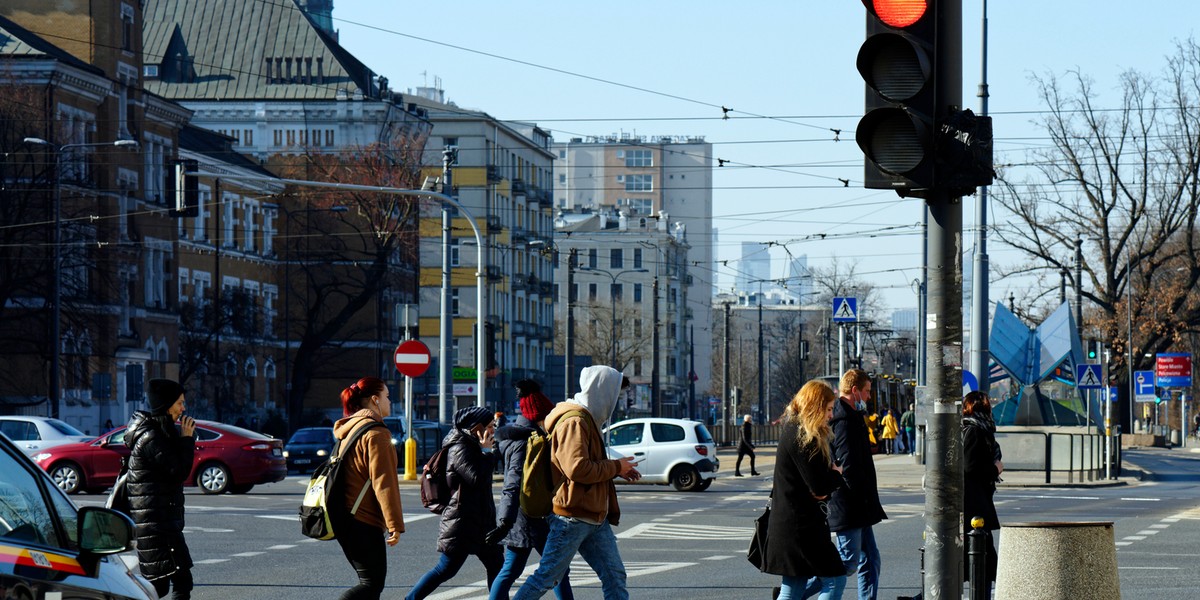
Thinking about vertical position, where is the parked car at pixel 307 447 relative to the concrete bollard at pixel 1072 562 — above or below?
below

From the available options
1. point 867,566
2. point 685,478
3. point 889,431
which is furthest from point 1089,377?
point 867,566

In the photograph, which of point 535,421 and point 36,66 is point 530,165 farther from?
point 535,421

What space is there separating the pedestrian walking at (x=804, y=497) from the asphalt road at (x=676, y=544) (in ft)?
12.7

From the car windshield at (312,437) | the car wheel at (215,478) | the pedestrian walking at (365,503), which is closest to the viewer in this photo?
the pedestrian walking at (365,503)

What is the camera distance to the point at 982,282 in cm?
3070

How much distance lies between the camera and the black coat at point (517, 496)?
11172 mm

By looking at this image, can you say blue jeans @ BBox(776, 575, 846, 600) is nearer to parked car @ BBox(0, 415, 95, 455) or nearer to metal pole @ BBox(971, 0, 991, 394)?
metal pole @ BBox(971, 0, 991, 394)

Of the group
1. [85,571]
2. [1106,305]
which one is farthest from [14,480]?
[1106,305]

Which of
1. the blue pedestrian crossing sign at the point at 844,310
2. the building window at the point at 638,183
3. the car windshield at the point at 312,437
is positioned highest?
the building window at the point at 638,183

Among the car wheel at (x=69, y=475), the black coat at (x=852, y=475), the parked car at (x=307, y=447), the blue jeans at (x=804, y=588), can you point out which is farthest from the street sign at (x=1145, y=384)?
the blue jeans at (x=804, y=588)

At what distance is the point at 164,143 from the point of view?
68.4 metres

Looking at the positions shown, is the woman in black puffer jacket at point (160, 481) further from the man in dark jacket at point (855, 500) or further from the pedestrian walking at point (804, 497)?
the man in dark jacket at point (855, 500)

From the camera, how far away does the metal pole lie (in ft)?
95.3

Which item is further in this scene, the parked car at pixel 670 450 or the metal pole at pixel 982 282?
the parked car at pixel 670 450
